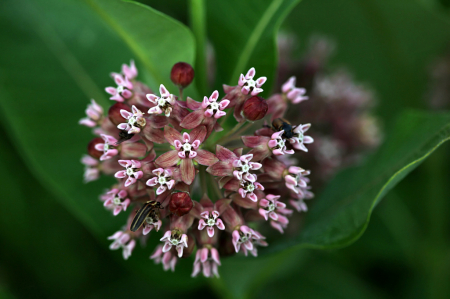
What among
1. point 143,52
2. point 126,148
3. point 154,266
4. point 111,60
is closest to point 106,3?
point 143,52

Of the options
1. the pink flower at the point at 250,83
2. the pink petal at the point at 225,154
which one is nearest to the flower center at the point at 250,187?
the pink petal at the point at 225,154

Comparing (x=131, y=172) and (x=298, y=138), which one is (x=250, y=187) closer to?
(x=298, y=138)

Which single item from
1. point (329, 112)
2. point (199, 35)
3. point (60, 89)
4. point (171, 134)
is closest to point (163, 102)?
point (171, 134)

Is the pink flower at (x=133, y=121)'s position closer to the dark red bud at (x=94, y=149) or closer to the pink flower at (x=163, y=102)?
the pink flower at (x=163, y=102)

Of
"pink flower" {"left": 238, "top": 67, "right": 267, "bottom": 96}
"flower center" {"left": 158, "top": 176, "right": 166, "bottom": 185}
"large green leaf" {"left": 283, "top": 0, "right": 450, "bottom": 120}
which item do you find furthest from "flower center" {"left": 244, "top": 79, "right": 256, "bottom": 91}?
"large green leaf" {"left": 283, "top": 0, "right": 450, "bottom": 120}

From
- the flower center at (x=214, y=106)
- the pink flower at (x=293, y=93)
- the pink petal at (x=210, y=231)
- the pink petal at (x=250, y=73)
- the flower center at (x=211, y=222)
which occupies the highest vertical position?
the pink petal at (x=250, y=73)

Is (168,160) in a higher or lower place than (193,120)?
lower
